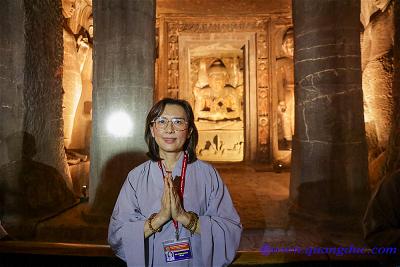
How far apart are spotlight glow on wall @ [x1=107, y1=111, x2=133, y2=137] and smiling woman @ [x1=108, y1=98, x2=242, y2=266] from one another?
2654mm

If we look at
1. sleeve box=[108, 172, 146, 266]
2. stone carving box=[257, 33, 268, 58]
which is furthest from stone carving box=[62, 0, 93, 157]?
sleeve box=[108, 172, 146, 266]

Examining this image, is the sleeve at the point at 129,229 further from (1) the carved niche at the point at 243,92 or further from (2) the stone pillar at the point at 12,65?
(1) the carved niche at the point at 243,92

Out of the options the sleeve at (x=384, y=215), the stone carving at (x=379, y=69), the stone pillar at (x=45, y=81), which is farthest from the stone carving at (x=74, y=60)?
the stone carving at (x=379, y=69)

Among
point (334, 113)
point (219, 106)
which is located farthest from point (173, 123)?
point (219, 106)

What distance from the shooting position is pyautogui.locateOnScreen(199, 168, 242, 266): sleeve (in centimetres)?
137

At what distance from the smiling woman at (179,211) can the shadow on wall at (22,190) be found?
10.5ft

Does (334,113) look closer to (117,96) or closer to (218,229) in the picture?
(218,229)

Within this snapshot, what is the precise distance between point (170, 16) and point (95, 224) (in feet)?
23.3

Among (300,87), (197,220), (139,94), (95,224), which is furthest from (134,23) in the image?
(197,220)

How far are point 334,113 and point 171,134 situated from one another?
3232 millimetres

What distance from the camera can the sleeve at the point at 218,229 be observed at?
1.37 metres

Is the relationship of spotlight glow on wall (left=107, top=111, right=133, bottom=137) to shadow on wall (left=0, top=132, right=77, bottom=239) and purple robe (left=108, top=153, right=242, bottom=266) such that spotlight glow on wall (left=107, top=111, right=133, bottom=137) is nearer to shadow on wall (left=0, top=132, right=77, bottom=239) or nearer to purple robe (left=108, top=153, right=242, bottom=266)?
shadow on wall (left=0, top=132, right=77, bottom=239)

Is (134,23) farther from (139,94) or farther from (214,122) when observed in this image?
(214,122)

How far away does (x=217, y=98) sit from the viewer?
958 centimetres
